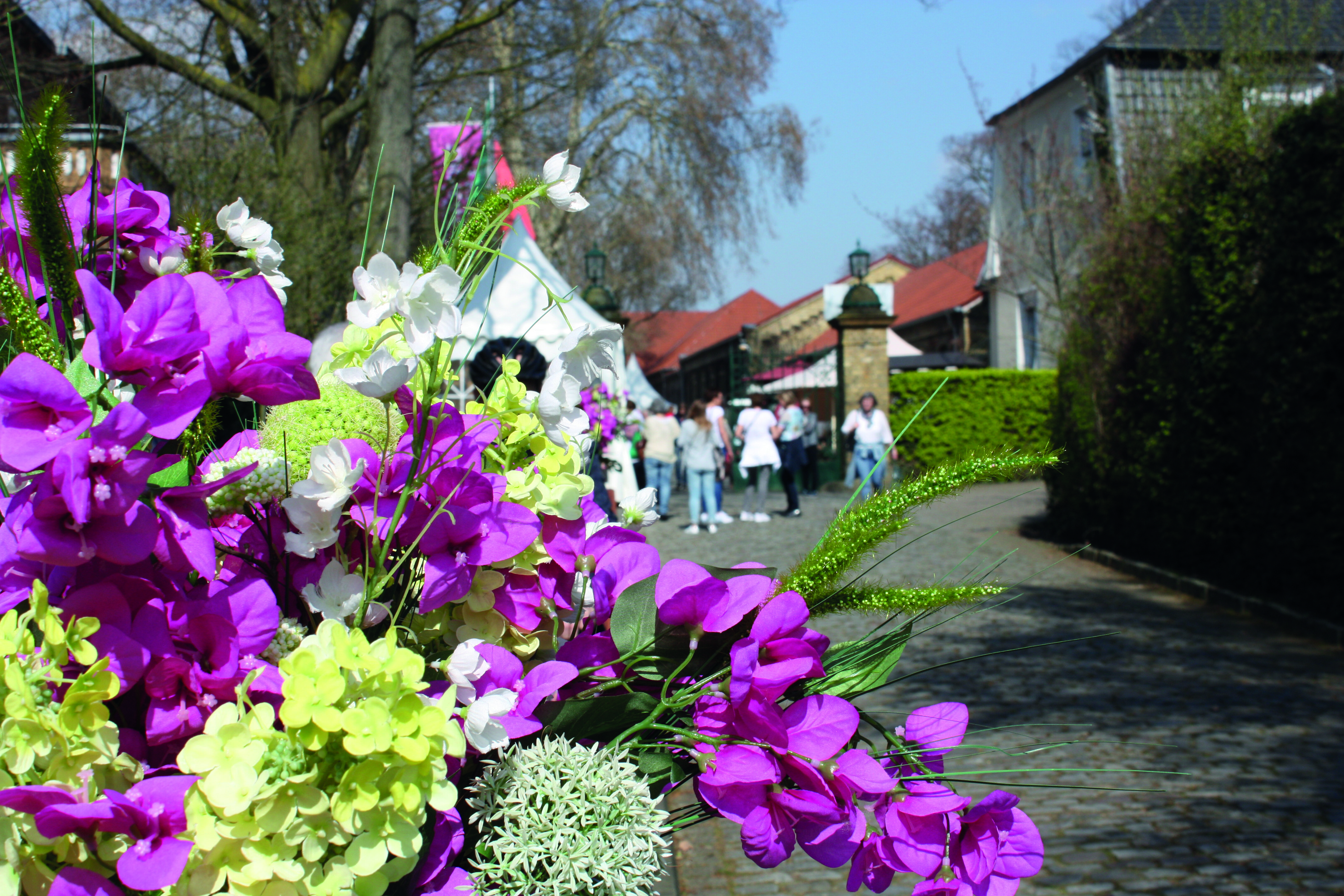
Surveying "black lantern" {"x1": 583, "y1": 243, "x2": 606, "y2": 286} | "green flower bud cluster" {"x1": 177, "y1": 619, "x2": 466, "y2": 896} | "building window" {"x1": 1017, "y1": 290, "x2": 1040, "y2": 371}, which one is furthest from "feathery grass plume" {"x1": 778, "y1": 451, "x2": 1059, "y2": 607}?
"building window" {"x1": 1017, "y1": 290, "x2": 1040, "y2": 371}

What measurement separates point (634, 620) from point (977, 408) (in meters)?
22.4

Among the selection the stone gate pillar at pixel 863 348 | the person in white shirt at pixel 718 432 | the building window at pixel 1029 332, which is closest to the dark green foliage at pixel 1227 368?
the person in white shirt at pixel 718 432

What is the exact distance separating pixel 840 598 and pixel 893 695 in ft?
17.1

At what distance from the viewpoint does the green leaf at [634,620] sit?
1.02 metres

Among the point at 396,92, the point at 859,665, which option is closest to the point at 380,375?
the point at 859,665

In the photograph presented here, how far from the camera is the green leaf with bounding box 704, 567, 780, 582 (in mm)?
1094

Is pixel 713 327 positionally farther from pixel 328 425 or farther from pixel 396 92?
pixel 328 425

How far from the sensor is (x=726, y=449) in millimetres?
15508

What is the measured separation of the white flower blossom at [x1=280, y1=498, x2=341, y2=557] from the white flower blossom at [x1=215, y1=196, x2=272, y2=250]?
1.18 ft

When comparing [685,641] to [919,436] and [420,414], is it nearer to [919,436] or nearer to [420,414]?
[420,414]

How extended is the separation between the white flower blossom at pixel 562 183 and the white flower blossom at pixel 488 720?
1.51 feet

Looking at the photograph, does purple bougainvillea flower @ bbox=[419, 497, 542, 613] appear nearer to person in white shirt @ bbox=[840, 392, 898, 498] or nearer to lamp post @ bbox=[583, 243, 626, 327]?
person in white shirt @ bbox=[840, 392, 898, 498]

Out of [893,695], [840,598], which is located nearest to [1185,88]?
[893,695]

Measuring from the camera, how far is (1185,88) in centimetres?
1384
